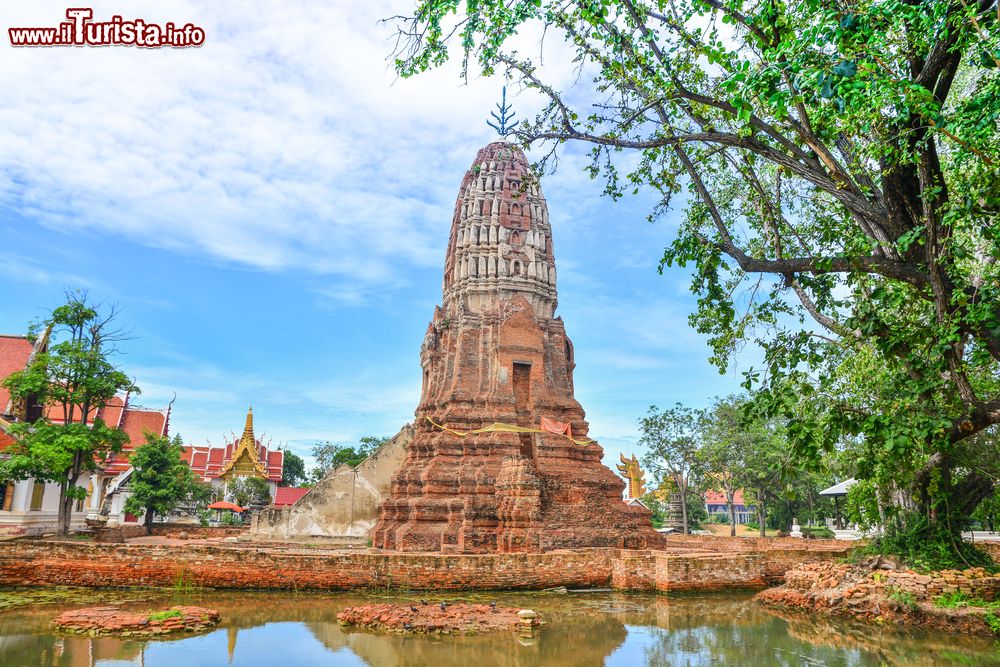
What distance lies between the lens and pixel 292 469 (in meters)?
59.6

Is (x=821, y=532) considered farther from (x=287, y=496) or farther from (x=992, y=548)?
(x=287, y=496)

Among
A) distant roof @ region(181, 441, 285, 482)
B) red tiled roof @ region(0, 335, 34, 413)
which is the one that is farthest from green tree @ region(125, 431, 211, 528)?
distant roof @ region(181, 441, 285, 482)

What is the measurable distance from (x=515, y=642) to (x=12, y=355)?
22.8 metres

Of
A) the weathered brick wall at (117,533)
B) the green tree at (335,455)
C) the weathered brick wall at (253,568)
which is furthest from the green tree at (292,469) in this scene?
the weathered brick wall at (253,568)

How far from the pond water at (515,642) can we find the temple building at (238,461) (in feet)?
90.4

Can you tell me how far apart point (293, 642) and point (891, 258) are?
9.59 m

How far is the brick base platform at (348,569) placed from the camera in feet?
48.0

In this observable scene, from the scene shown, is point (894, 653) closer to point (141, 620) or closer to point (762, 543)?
point (141, 620)

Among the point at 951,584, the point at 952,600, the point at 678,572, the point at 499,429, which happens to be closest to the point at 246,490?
the point at 499,429

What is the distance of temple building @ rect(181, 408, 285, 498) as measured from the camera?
40.9 metres

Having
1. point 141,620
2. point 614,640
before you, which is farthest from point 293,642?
point 614,640

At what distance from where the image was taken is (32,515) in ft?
72.4

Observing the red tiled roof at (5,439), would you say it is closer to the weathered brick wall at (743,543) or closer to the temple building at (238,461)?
the temple building at (238,461)

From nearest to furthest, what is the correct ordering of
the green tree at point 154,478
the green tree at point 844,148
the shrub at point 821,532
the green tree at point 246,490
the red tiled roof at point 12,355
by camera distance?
the green tree at point 844,148 → the red tiled roof at point 12,355 → the green tree at point 154,478 → the shrub at point 821,532 → the green tree at point 246,490
